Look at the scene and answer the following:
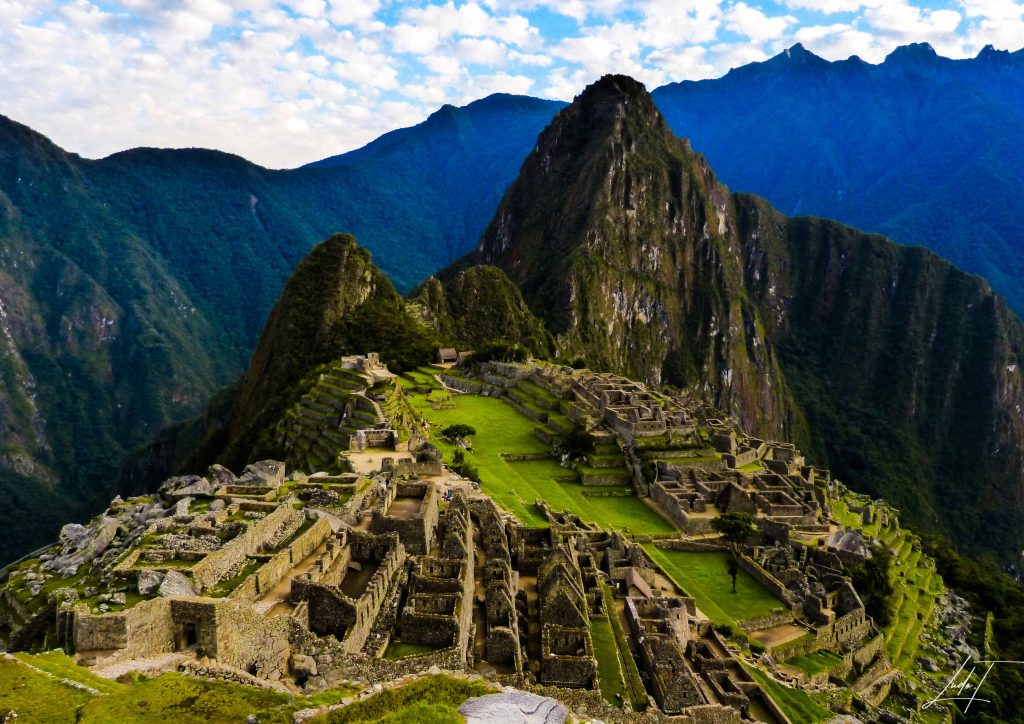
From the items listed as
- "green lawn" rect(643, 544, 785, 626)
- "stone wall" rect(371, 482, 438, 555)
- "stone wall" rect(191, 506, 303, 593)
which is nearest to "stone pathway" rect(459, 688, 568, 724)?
"stone wall" rect(191, 506, 303, 593)

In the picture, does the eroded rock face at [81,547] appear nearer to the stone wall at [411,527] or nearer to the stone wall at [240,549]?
the stone wall at [240,549]

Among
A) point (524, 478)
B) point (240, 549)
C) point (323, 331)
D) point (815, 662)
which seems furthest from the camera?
point (323, 331)

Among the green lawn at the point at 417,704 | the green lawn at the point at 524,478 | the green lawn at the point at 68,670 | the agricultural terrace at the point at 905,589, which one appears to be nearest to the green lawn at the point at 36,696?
the green lawn at the point at 68,670

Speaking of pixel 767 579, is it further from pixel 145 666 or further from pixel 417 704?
pixel 145 666

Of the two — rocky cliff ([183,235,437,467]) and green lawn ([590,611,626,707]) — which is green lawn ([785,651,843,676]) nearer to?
green lawn ([590,611,626,707])

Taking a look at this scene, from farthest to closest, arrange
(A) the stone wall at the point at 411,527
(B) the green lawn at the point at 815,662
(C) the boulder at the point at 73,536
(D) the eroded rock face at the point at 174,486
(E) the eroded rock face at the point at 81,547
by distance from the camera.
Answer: (B) the green lawn at the point at 815,662 → (D) the eroded rock face at the point at 174,486 → (A) the stone wall at the point at 411,527 → (C) the boulder at the point at 73,536 → (E) the eroded rock face at the point at 81,547

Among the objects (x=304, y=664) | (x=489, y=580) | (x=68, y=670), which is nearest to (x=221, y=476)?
(x=489, y=580)
